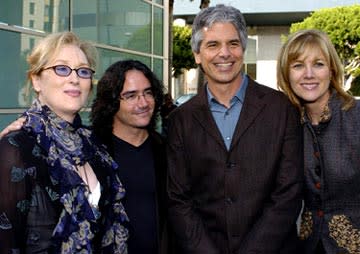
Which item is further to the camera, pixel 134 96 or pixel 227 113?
pixel 134 96

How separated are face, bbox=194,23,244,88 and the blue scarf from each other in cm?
88

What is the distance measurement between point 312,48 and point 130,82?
115 centimetres

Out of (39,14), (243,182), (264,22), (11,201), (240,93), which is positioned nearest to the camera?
(11,201)

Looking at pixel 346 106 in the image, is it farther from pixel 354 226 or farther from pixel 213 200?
pixel 213 200

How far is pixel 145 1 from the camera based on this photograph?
1052 centimetres

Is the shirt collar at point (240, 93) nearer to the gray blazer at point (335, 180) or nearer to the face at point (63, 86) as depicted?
the gray blazer at point (335, 180)

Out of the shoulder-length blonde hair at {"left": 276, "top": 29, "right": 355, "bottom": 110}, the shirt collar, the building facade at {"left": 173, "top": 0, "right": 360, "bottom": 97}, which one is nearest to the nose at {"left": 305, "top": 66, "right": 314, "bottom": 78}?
the shoulder-length blonde hair at {"left": 276, "top": 29, "right": 355, "bottom": 110}

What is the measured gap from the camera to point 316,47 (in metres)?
3.16

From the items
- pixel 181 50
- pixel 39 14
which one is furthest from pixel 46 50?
pixel 181 50

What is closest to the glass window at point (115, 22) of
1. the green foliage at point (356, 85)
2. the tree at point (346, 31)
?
the tree at point (346, 31)

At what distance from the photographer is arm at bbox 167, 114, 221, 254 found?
10.2 ft

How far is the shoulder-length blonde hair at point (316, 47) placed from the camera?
10.4ft

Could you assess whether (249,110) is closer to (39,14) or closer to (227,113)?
(227,113)

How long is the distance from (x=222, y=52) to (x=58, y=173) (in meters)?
1.20
